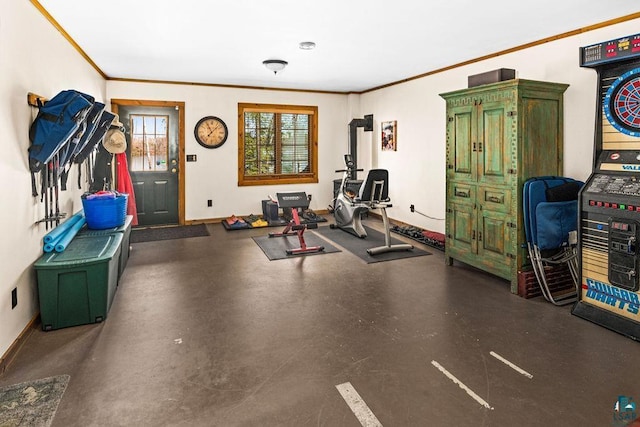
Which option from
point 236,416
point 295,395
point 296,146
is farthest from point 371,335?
point 296,146

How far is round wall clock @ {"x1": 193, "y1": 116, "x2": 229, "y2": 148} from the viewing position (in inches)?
288

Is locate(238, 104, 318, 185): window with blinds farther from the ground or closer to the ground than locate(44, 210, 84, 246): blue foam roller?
farther from the ground

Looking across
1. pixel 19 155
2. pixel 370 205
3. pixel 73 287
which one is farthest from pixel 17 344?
pixel 370 205

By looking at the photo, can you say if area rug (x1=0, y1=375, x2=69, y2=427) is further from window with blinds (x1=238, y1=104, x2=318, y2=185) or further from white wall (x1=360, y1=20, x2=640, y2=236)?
window with blinds (x1=238, y1=104, x2=318, y2=185)

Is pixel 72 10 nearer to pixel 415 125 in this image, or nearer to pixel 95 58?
pixel 95 58

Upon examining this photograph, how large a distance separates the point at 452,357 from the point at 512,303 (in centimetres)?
127

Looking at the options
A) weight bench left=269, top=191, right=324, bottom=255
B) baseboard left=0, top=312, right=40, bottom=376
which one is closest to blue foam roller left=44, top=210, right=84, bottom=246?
baseboard left=0, top=312, right=40, bottom=376

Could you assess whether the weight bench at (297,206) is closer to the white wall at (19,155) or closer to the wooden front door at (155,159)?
the wooden front door at (155,159)

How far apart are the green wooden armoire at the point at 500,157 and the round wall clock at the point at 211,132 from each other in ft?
14.5

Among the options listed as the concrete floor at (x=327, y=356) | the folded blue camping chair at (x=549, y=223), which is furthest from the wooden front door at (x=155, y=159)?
the folded blue camping chair at (x=549, y=223)

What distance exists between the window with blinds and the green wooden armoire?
4.18m

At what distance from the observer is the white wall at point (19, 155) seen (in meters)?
2.67

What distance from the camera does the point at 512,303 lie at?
141 inches

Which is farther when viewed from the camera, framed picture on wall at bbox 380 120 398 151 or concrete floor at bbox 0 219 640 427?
framed picture on wall at bbox 380 120 398 151
